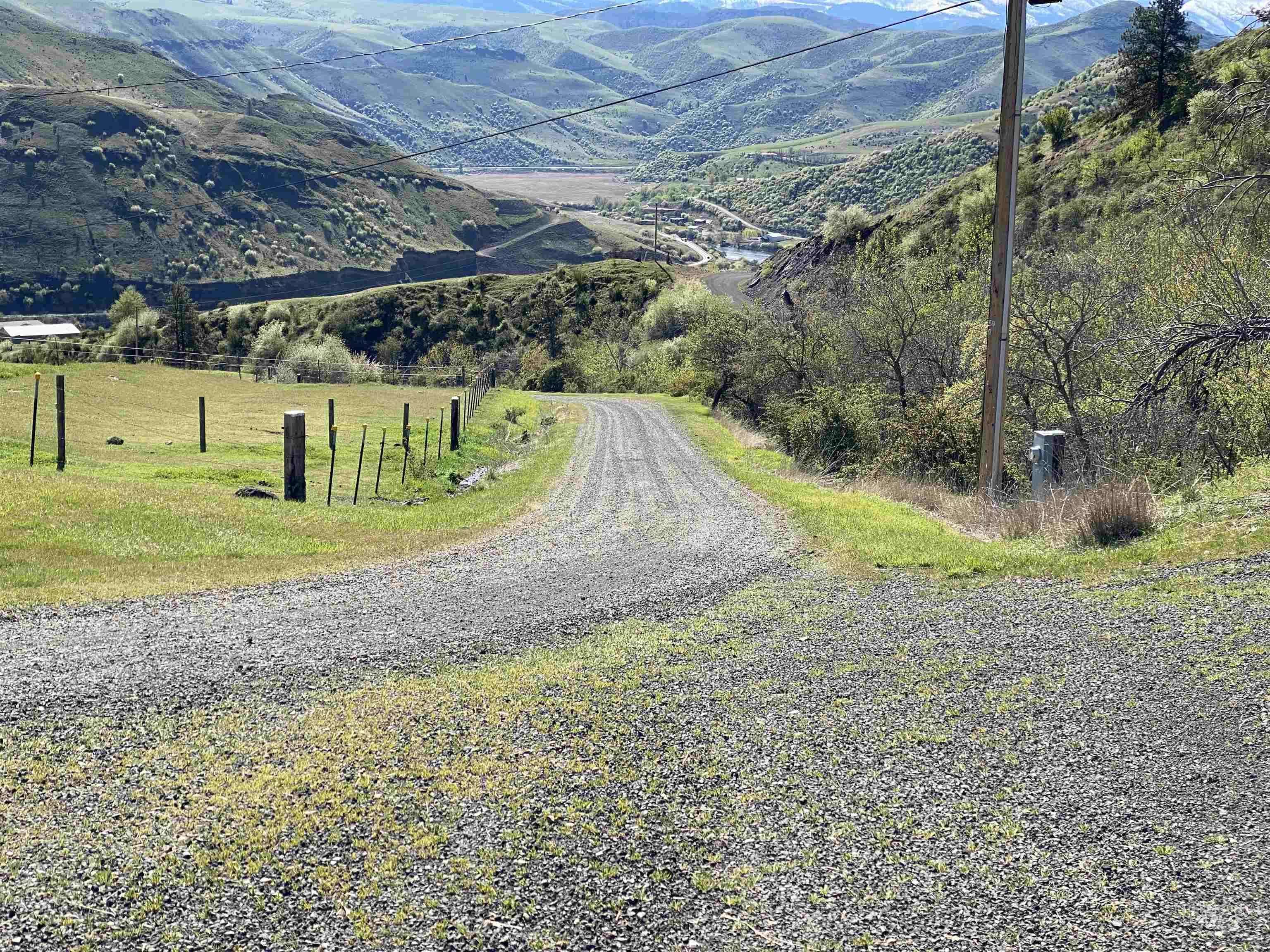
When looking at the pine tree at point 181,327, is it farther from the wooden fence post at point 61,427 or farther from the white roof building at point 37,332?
the wooden fence post at point 61,427

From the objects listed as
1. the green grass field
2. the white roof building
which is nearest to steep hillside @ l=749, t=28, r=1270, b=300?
the green grass field

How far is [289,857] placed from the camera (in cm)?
514

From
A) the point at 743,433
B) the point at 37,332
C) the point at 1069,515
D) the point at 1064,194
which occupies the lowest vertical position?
the point at 1069,515

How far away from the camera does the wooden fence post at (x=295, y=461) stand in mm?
16891

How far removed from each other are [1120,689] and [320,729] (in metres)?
5.72

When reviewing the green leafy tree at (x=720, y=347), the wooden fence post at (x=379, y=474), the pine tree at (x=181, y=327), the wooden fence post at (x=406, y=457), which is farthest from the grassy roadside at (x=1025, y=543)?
the pine tree at (x=181, y=327)

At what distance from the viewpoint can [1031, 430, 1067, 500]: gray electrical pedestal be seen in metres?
15.2

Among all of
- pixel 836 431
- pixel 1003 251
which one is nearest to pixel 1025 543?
pixel 1003 251

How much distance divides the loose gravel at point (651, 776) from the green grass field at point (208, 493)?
2.30 meters

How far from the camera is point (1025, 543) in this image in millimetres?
12688

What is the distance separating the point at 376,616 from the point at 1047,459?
10683 millimetres

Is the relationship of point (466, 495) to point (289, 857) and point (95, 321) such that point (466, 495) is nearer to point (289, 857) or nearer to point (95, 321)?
point (289, 857)

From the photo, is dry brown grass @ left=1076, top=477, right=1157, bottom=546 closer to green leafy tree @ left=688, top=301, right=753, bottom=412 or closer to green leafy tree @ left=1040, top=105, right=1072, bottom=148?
green leafy tree @ left=688, top=301, right=753, bottom=412

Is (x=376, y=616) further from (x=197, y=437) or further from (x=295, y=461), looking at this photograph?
(x=197, y=437)
